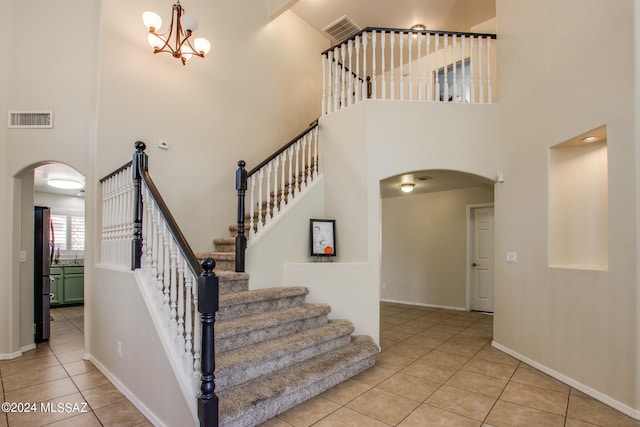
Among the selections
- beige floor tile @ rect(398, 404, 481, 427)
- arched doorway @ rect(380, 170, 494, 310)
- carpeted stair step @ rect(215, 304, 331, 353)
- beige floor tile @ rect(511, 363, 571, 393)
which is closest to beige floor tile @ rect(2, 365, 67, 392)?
carpeted stair step @ rect(215, 304, 331, 353)

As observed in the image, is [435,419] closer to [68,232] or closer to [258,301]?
[258,301]

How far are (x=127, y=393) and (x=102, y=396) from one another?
0.73 feet

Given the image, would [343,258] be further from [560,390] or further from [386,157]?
[560,390]

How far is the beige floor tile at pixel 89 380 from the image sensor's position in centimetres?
303

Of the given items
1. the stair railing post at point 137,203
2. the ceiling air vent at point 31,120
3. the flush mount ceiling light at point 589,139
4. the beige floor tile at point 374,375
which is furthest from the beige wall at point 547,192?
the ceiling air vent at point 31,120

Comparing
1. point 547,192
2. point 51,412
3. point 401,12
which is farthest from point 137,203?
point 401,12

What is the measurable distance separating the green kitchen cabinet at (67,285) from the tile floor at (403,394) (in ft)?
10.7

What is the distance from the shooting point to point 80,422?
2428mm

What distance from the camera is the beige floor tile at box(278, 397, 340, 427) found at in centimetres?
238

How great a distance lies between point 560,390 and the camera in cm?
291

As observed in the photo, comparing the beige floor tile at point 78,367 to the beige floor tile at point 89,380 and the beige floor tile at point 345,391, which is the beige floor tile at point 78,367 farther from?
the beige floor tile at point 345,391

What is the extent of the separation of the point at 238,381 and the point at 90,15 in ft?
13.6

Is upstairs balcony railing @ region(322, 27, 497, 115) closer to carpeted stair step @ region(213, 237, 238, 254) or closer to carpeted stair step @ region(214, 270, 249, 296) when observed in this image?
carpeted stair step @ region(213, 237, 238, 254)

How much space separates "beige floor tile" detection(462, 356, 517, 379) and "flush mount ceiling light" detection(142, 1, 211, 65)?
4471 millimetres
